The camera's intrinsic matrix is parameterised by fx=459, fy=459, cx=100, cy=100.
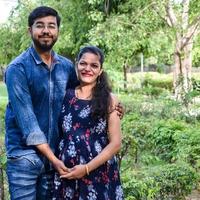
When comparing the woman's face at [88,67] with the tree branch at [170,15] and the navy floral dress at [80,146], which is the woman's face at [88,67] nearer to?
the navy floral dress at [80,146]

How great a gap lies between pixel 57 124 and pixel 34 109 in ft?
0.53

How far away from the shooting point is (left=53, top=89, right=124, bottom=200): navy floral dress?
8.21ft

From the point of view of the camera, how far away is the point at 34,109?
96.0 inches

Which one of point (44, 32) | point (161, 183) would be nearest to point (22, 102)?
point (44, 32)

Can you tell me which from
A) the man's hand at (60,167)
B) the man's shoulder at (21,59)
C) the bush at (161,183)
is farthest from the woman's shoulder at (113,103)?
the bush at (161,183)

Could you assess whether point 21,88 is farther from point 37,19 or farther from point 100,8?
point 100,8

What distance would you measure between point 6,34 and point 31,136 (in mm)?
18135

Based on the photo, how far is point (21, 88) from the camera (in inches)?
92.8

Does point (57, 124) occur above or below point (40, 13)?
below

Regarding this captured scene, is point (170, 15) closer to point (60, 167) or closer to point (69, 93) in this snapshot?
point (69, 93)

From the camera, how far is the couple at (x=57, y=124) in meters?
2.40

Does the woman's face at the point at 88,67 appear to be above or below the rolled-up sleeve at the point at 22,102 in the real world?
above

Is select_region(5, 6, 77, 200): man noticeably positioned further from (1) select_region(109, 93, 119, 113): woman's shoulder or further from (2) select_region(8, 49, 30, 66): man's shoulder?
(1) select_region(109, 93, 119, 113): woman's shoulder

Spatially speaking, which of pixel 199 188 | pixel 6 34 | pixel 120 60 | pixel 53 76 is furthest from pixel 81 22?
pixel 53 76
